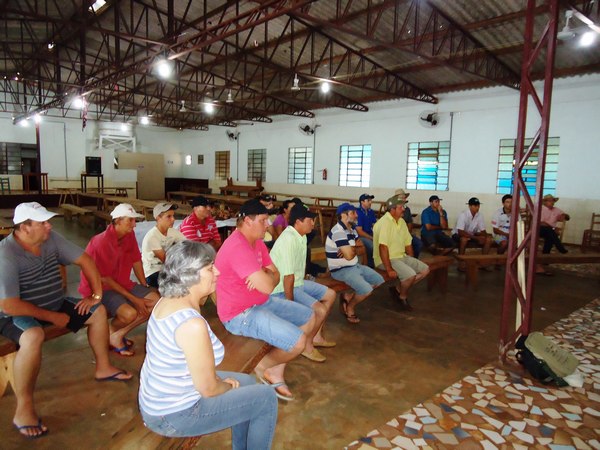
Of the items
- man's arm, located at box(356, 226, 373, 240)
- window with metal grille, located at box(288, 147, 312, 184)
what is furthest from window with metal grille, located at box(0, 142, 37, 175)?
man's arm, located at box(356, 226, 373, 240)

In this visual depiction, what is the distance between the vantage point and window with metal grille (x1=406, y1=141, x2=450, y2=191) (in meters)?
11.7

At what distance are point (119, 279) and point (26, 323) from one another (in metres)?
0.86

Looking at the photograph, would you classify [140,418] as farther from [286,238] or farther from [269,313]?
[286,238]

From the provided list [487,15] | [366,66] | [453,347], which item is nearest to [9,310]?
[453,347]

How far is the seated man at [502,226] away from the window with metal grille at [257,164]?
11389 mm

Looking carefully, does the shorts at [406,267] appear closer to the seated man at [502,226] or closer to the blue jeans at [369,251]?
the blue jeans at [369,251]

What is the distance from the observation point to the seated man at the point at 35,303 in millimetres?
2414

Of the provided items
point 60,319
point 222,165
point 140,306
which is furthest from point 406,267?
point 222,165

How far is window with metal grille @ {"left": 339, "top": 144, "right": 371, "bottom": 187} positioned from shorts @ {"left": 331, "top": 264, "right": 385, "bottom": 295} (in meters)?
9.42

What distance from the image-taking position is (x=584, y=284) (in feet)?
20.2

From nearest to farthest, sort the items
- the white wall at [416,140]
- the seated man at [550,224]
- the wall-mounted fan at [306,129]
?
the seated man at [550,224] < the white wall at [416,140] < the wall-mounted fan at [306,129]

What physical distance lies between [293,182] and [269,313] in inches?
530

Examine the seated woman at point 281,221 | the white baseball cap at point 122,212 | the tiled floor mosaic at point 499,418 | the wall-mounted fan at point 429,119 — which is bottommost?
the tiled floor mosaic at point 499,418

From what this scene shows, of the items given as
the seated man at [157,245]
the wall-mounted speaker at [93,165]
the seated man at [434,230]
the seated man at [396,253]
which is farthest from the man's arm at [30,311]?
the wall-mounted speaker at [93,165]
